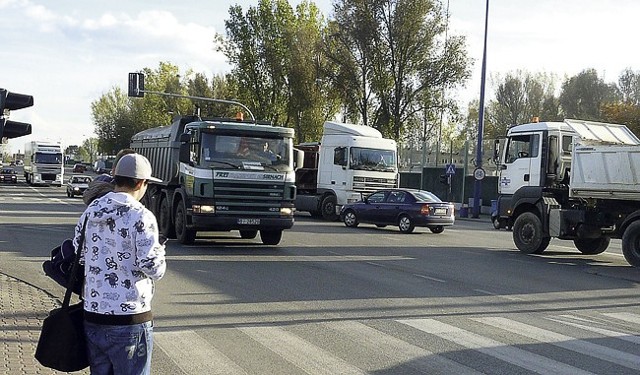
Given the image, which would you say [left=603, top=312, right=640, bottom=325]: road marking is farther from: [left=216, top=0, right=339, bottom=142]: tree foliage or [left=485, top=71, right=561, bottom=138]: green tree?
[left=485, top=71, right=561, bottom=138]: green tree

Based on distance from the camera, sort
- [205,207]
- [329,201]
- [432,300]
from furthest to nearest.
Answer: [329,201]
[205,207]
[432,300]

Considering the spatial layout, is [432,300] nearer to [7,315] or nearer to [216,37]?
[7,315]

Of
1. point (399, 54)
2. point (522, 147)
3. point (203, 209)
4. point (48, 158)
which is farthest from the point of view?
point (48, 158)

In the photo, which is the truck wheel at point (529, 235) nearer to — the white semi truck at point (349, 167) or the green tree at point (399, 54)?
the white semi truck at point (349, 167)

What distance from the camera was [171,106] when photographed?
82000 millimetres

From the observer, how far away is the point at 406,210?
84.4 feet

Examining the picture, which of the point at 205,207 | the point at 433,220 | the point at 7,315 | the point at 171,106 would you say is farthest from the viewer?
the point at 171,106

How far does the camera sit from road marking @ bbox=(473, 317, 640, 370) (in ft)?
26.3

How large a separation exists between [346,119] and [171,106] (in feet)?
102

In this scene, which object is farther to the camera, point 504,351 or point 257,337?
point 257,337

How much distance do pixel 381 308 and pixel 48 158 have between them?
187ft

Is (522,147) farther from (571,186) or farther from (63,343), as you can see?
(63,343)

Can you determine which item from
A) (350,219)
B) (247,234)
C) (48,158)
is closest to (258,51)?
(48,158)

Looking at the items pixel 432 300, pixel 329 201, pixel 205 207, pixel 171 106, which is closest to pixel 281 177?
pixel 205 207
